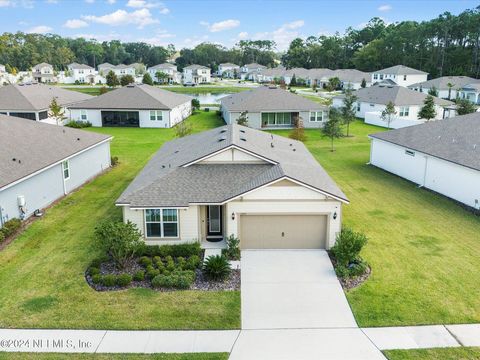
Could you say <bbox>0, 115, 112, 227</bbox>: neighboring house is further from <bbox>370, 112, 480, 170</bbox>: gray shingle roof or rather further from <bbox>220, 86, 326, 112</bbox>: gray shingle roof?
<bbox>220, 86, 326, 112</bbox>: gray shingle roof

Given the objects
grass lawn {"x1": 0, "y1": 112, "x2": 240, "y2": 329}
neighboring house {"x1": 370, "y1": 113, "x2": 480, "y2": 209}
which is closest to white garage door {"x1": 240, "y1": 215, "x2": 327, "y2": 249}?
grass lawn {"x1": 0, "y1": 112, "x2": 240, "y2": 329}

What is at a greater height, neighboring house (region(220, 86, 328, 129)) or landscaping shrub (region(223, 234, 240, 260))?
neighboring house (region(220, 86, 328, 129))

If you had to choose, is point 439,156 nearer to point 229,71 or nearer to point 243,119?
point 243,119

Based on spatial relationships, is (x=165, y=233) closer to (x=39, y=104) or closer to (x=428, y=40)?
(x=39, y=104)

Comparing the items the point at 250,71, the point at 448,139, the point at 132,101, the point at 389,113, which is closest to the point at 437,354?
the point at 448,139

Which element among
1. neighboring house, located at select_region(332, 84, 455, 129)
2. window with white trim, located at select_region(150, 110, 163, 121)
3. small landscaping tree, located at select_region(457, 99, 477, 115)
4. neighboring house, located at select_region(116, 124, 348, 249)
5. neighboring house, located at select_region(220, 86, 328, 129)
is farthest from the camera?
neighboring house, located at select_region(332, 84, 455, 129)

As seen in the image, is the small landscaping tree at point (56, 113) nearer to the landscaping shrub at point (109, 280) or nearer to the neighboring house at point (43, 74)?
the landscaping shrub at point (109, 280)
